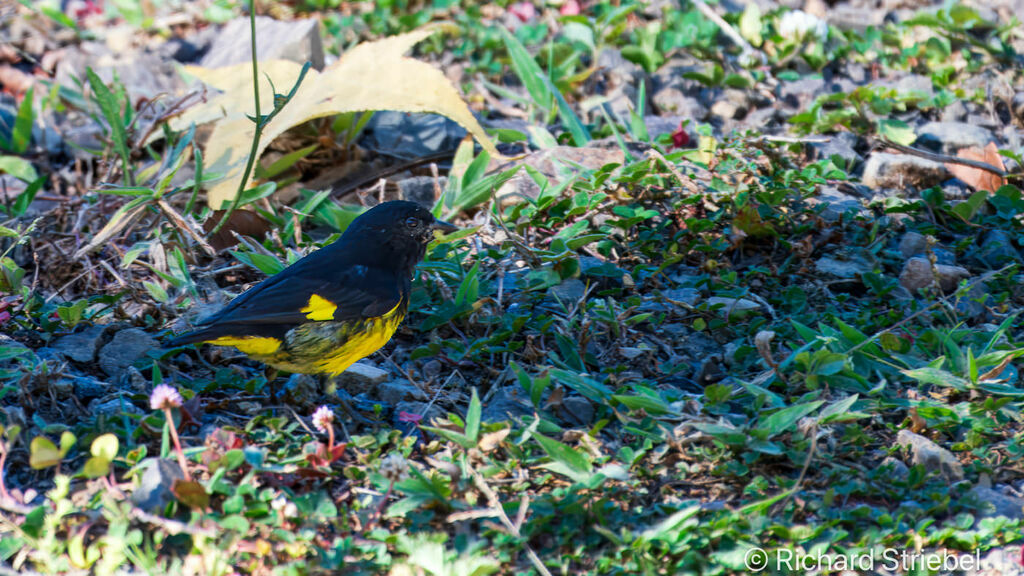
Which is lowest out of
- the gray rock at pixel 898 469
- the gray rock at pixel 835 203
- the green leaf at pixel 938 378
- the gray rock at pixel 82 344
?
the gray rock at pixel 898 469

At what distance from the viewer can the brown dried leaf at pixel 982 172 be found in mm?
4450

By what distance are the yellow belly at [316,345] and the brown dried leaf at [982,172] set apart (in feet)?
9.53

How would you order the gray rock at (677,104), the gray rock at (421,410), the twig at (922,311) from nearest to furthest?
the gray rock at (421,410) < the twig at (922,311) < the gray rock at (677,104)

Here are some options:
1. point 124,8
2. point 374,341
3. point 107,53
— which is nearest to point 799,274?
point 374,341

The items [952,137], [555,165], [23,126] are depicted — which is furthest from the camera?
[23,126]

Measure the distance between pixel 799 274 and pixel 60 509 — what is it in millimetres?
2874

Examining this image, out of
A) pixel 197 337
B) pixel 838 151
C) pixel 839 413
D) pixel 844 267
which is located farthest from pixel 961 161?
pixel 197 337

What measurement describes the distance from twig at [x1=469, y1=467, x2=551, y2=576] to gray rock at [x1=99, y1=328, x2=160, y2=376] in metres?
1.44

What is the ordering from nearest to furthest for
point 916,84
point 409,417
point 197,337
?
point 197,337 < point 409,417 < point 916,84

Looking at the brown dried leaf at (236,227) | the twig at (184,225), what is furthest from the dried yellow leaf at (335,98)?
the twig at (184,225)

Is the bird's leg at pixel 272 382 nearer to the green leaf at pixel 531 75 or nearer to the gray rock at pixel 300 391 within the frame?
the gray rock at pixel 300 391

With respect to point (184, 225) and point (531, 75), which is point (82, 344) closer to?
point (184, 225)

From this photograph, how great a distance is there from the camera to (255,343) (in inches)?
Result: 125

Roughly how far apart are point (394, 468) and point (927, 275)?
2333mm
